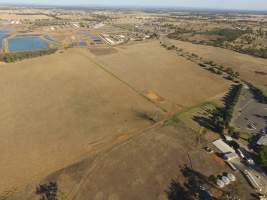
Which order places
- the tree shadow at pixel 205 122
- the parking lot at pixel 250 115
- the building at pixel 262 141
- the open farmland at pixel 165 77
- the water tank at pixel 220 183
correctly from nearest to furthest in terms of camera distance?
the water tank at pixel 220 183 → the building at pixel 262 141 → the tree shadow at pixel 205 122 → the parking lot at pixel 250 115 → the open farmland at pixel 165 77

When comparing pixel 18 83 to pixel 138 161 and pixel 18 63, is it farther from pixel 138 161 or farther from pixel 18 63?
pixel 138 161

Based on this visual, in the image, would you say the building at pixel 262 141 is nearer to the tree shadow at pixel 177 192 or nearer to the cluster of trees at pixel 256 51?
the tree shadow at pixel 177 192

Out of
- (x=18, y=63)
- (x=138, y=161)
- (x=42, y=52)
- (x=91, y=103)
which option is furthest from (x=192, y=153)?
(x=42, y=52)

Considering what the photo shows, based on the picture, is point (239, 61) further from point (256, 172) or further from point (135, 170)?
point (135, 170)

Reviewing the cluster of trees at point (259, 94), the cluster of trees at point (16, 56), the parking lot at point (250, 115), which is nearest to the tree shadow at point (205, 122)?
the parking lot at point (250, 115)

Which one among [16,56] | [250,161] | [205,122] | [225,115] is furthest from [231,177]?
[16,56]

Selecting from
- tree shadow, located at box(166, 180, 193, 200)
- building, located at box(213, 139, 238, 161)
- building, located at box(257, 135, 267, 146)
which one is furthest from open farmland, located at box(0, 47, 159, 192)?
building, located at box(257, 135, 267, 146)

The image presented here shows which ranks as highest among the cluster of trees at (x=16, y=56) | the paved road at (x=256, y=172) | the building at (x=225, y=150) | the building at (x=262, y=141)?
the cluster of trees at (x=16, y=56)
